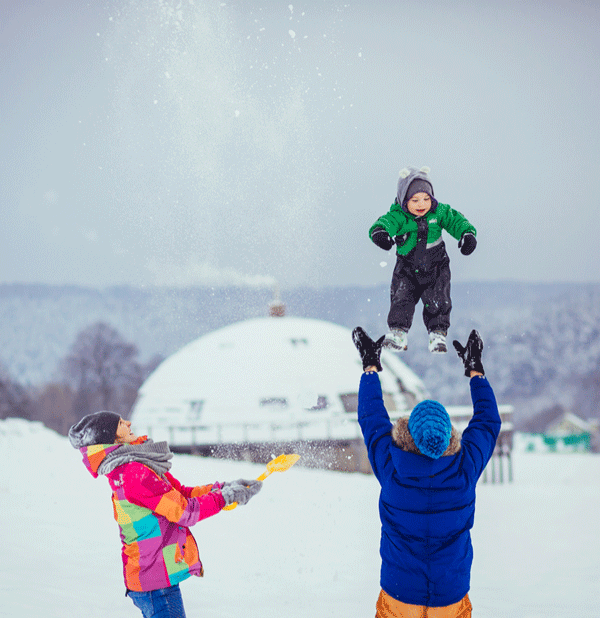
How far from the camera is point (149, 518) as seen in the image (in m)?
2.84

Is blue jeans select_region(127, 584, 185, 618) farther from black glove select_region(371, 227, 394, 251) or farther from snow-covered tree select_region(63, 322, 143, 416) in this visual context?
snow-covered tree select_region(63, 322, 143, 416)

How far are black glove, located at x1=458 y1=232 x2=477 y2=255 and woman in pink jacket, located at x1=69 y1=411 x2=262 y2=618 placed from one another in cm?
162

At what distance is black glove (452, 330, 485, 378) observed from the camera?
119 inches

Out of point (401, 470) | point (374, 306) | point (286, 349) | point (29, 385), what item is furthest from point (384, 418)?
point (29, 385)

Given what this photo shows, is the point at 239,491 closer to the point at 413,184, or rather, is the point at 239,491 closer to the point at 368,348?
the point at 368,348

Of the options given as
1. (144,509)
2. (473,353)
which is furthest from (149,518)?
(473,353)

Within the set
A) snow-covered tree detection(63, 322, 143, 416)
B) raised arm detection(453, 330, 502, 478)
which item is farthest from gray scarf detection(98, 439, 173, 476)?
snow-covered tree detection(63, 322, 143, 416)

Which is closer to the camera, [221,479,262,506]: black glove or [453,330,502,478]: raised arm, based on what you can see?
[453,330,502,478]: raised arm

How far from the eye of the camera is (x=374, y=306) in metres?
3.88

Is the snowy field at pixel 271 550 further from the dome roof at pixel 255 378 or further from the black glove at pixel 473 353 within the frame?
the black glove at pixel 473 353

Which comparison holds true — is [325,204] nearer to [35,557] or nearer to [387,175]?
[387,175]

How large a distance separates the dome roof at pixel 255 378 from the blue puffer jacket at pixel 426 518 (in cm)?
755

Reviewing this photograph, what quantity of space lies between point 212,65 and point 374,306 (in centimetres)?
220

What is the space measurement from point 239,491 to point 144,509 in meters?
0.45
